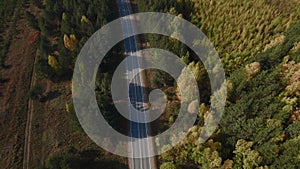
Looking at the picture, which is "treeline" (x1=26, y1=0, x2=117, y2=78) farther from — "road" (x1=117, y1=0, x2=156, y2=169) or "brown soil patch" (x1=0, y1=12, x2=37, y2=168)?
"road" (x1=117, y1=0, x2=156, y2=169)

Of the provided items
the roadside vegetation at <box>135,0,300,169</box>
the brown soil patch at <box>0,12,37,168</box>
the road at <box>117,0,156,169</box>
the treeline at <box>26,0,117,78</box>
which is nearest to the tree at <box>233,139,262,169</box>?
the roadside vegetation at <box>135,0,300,169</box>

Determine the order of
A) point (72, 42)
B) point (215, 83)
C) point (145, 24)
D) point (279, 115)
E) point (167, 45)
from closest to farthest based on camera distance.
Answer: point (279, 115)
point (215, 83)
point (167, 45)
point (72, 42)
point (145, 24)

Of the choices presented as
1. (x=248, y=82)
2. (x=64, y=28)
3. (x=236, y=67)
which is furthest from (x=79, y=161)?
(x=236, y=67)

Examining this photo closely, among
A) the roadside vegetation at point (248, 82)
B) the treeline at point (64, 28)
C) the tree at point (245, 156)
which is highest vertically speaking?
the treeline at point (64, 28)

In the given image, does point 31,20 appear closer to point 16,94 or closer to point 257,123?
point 16,94

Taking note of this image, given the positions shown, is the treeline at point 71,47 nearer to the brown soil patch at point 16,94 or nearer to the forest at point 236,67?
the forest at point 236,67

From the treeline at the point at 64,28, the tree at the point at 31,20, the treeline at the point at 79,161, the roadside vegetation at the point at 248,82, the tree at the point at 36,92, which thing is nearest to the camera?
the roadside vegetation at the point at 248,82

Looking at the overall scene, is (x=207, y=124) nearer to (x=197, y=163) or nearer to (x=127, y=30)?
(x=197, y=163)

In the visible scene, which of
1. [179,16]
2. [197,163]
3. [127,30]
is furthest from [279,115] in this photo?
[127,30]

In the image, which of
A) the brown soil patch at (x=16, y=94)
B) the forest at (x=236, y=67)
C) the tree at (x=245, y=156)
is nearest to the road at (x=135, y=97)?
the forest at (x=236, y=67)
